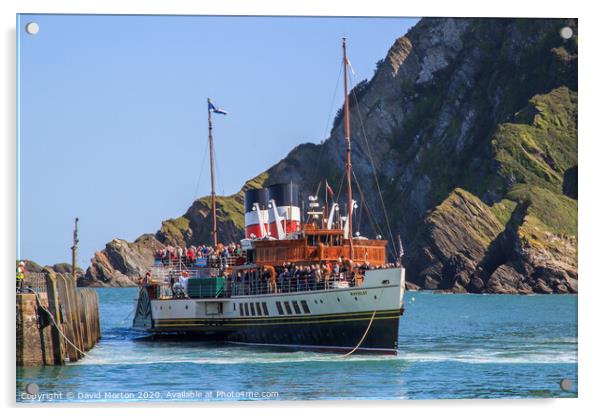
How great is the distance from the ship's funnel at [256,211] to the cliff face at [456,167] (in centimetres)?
3931

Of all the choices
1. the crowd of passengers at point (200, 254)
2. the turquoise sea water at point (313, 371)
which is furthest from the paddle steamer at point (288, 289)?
the turquoise sea water at point (313, 371)

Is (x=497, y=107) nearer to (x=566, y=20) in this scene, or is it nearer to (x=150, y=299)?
(x=150, y=299)

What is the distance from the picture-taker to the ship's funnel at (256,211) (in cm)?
5238

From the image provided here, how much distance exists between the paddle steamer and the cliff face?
41.0 meters

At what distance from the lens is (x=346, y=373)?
35.4m

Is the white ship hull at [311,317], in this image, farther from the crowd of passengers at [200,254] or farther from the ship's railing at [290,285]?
the crowd of passengers at [200,254]

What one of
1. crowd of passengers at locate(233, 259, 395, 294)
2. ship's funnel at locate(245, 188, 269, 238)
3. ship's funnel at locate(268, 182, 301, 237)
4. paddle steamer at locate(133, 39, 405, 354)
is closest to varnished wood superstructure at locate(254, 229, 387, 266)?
paddle steamer at locate(133, 39, 405, 354)

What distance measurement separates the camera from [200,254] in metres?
52.0

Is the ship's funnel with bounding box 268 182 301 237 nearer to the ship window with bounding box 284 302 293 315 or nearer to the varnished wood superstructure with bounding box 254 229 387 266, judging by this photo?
the varnished wood superstructure with bounding box 254 229 387 266

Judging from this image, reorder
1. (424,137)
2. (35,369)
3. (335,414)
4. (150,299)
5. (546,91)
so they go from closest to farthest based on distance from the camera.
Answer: (335,414), (35,369), (150,299), (546,91), (424,137)

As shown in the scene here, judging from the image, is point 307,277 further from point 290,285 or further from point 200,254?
point 200,254

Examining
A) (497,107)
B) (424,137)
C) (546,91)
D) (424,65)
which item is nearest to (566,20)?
(546,91)
